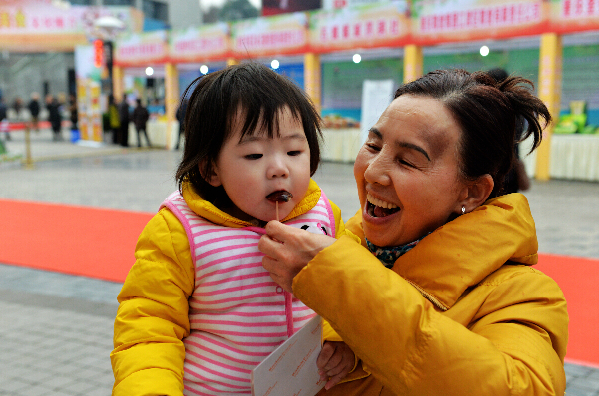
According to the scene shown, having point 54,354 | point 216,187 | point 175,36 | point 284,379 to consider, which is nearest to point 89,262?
point 54,354

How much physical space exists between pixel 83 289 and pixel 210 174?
322 cm

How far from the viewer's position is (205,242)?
122 cm

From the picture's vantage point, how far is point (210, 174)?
4.34 ft

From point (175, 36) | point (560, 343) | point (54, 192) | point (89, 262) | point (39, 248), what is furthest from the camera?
point (175, 36)

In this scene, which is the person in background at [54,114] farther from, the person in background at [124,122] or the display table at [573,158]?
the display table at [573,158]

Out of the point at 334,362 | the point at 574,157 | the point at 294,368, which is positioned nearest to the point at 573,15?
the point at 574,157

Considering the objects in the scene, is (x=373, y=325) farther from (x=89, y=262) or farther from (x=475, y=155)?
(x=89, y=262)

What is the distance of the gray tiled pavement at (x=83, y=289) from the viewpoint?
2826 millimetres

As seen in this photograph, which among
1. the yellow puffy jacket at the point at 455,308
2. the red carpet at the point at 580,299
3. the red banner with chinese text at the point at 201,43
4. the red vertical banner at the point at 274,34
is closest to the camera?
the yellow puffy jacket at the point at 455,308

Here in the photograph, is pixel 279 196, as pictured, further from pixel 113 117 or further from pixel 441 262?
pixel 113 117

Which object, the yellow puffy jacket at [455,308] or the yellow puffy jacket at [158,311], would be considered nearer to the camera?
the yellow puffy jacket at [455,308]

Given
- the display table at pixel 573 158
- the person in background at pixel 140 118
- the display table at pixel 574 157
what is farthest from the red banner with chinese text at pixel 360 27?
the person in background at pixel 140 118

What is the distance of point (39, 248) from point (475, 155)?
492 centimetres

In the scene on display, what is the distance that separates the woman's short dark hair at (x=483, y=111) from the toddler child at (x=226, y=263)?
13.4 inches
